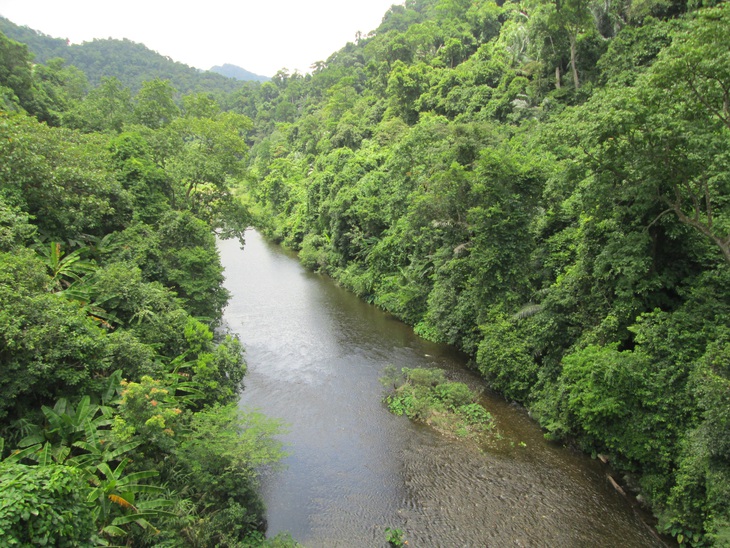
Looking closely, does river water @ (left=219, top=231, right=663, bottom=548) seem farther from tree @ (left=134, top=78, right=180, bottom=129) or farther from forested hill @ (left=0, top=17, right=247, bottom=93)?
forested hill @ (left=0, top=17, right=247, bottom=93)

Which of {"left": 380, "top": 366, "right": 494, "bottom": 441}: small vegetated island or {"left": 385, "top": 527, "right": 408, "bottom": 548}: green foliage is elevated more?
{"left": 380, "top": 366, "right": 494, "bottom": 441}: small vegetated island

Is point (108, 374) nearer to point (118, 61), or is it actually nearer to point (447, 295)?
point (447, 295)

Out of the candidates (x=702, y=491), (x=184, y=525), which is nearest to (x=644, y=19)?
(x=702, y=491)

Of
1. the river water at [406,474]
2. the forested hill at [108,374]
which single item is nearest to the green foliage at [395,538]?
the river water at [406,474]

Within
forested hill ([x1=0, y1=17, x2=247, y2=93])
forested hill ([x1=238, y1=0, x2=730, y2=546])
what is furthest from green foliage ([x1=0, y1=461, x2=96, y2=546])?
forested hill ([x1=0, y1=17, x2=247, y2=93])

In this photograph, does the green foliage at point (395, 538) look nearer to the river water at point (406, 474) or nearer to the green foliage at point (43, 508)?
the river water at point (406, 474)

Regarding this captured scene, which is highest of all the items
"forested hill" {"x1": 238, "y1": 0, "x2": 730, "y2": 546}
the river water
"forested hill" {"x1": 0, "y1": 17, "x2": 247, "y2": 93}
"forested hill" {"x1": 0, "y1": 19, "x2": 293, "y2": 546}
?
"forested hill" {"x1": 0, "y1": 17, "x2": 247, "y2": 93}

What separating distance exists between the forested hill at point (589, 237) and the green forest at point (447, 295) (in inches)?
3.4

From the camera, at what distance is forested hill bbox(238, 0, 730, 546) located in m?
10.2

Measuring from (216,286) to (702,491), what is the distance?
A: 19.6 meters

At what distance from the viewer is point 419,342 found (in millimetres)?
23391

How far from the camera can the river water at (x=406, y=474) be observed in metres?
11.0

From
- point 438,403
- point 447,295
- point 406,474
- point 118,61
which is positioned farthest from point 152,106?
point 118,61

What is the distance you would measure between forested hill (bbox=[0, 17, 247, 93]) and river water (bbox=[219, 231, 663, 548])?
115205mm
